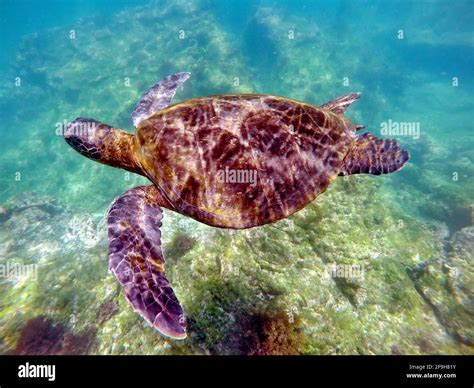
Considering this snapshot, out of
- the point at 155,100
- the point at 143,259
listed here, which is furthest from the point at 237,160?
the point at 155,100

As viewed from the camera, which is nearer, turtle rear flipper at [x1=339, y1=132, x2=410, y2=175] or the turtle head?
turtle rear flipper at [x1=339, y1=132, x2=410, y2=175]

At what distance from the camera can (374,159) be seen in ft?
14.7

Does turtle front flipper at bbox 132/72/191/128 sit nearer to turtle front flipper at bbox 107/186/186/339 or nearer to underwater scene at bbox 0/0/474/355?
underwater scene at bbox 0/0/474/355

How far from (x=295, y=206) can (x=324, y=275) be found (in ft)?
7.48

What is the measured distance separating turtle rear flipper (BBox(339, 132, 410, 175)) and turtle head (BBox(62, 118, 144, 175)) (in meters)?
3.60

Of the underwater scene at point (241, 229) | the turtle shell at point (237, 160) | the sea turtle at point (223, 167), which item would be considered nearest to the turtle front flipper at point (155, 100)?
the underwater scene at point (241, 229)

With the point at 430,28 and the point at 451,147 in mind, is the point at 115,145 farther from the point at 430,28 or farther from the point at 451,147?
the point at 430,28

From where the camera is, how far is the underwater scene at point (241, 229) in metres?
4.46

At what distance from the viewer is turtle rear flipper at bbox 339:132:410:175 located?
4.43m

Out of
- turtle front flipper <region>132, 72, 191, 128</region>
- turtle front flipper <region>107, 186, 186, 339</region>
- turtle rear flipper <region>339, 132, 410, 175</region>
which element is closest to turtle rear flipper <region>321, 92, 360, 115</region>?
turtle rear flipper <region>339, 132, 410, 175</region>

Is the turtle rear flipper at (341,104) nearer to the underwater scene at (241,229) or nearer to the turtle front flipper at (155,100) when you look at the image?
the underwater scene at (241,229)

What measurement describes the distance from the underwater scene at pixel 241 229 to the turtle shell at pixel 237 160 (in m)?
0.14
